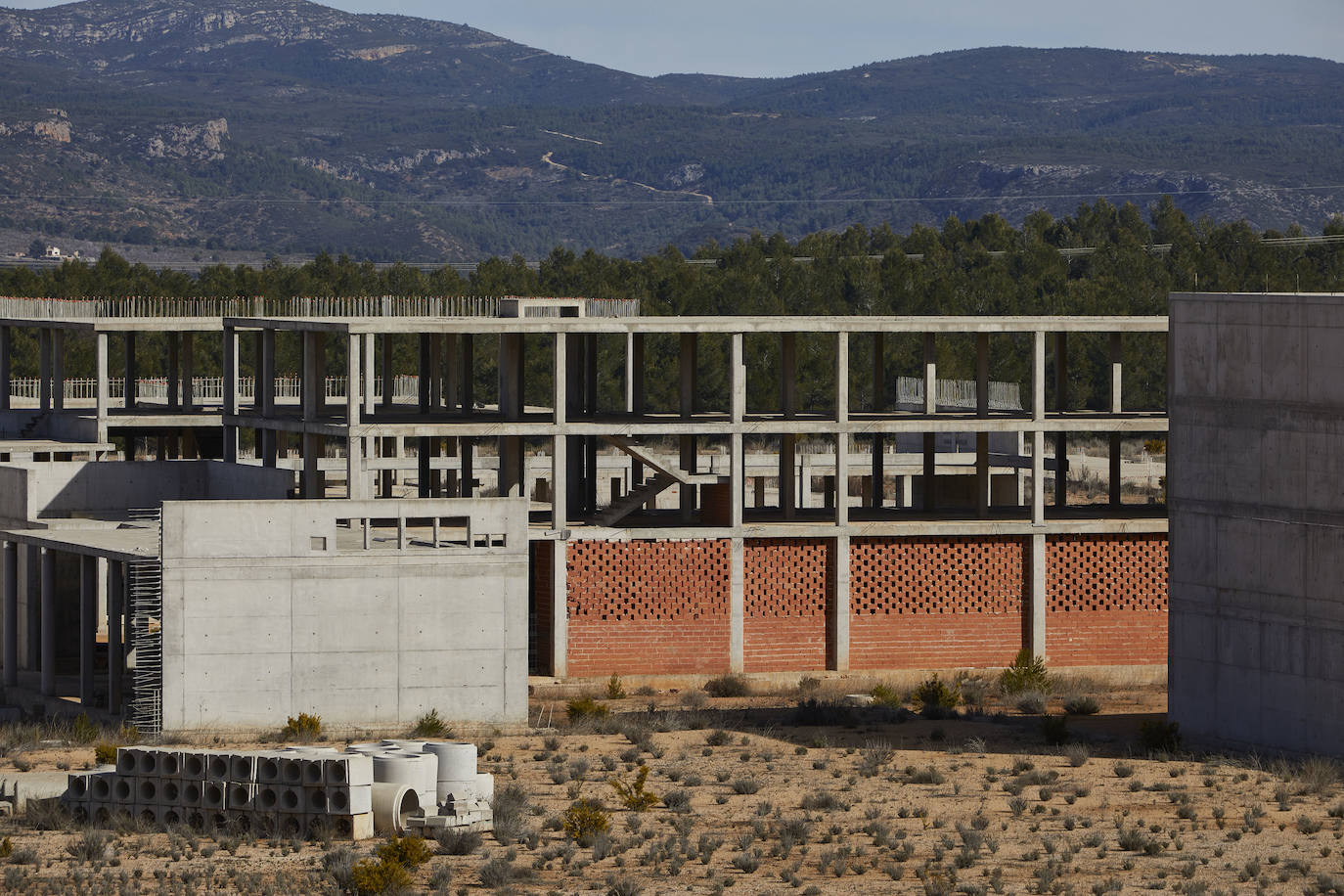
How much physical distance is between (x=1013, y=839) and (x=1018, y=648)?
19.1m

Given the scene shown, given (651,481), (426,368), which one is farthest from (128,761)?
(426,368)

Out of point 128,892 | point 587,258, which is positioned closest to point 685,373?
point 128,892

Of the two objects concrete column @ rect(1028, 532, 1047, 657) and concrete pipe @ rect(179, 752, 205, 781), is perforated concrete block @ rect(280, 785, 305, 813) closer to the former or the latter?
concrete pipe @ rect(179, 752, 205, 781)

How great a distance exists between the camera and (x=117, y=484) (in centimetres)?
4934

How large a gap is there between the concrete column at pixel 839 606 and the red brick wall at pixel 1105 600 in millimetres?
4650

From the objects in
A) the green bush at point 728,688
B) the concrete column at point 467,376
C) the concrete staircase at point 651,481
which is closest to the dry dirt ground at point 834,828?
the green bush at point 728,688

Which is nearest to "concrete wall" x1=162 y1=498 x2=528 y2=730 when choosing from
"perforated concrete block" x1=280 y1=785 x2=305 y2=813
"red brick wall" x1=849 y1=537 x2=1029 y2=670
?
"perforated concrete block" x1=280 y1=785 x2=305 y2=813

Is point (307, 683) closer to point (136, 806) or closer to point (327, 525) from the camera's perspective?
point (327, 525)

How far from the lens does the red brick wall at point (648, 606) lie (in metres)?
46.6

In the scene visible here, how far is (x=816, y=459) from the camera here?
207 feet

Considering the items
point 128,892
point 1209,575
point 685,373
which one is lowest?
point 128,892

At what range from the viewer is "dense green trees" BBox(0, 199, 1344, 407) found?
3652 inches

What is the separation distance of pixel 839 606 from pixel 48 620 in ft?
52.4

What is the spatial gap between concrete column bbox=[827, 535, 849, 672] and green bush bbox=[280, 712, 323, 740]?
13176 millimetres
